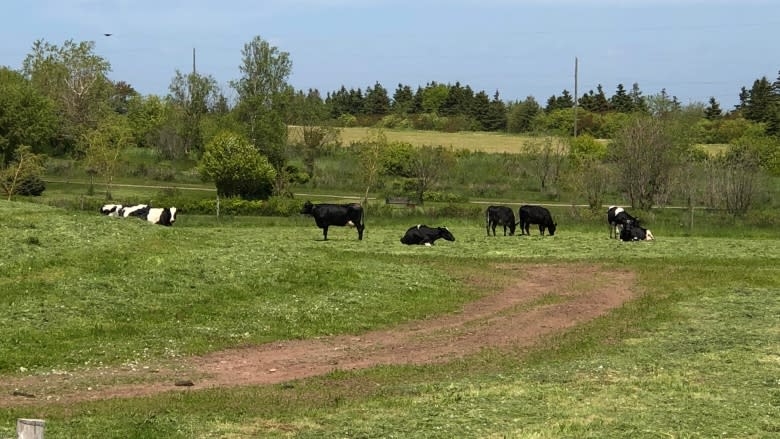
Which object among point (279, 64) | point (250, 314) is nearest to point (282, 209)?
point (279, 64)

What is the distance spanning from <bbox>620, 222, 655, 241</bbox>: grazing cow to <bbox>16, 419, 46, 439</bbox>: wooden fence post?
34295 mm

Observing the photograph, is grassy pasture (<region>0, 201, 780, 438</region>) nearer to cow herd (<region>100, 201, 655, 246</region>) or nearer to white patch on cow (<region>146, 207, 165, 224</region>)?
cow herd (<region>100, 201, 655, 246</region>)

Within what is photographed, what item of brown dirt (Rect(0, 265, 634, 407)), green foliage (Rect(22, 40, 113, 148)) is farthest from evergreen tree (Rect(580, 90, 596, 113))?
brown dirt (Rect(0, 265, 634, 407))

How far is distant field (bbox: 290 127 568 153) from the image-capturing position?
105188 millimetres

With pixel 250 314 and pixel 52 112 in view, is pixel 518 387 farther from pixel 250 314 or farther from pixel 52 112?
pixel 52 112

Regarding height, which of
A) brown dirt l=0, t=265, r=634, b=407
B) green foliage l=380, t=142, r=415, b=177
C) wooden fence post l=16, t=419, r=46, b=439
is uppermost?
green foliage l=380, t=142, r=415, b=177

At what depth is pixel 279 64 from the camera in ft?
249

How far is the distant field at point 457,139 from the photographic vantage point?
10519 cm

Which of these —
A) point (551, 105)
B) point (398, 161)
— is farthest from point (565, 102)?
point (398, 161)

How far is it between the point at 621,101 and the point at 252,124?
251 ft

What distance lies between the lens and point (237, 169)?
62.8 m

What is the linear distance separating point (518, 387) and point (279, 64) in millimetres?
65571

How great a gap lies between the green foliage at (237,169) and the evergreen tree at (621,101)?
79.4m

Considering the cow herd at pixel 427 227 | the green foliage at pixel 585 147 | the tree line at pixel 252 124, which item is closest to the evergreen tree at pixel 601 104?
the tree line at pixel 252 124
